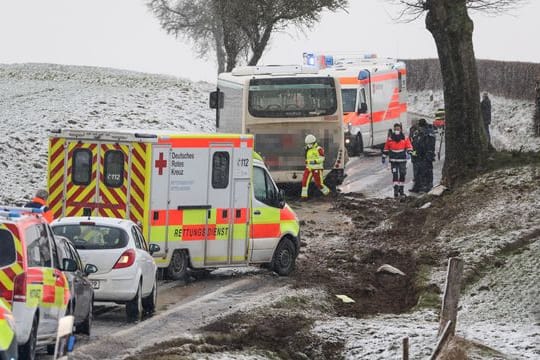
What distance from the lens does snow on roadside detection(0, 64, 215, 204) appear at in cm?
3719

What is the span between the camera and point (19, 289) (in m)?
13.4

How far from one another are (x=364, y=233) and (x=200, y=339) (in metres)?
13.9

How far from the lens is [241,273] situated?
2506 centimetres

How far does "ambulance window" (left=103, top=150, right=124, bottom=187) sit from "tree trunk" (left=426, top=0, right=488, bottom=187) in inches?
428

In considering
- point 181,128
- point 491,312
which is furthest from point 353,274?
point 181,128

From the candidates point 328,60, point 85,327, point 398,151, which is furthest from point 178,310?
point 328,60

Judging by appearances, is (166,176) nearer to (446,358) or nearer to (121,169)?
(121,169)

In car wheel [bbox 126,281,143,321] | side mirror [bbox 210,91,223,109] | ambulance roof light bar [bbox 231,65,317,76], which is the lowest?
car wheel [bbox 126,281,143,321]

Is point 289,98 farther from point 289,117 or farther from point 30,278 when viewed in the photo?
point 30,278

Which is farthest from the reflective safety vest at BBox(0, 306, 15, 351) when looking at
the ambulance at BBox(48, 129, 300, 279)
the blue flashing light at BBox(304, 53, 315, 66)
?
the blue flashing light at BBox(304, 53, 315, 66)

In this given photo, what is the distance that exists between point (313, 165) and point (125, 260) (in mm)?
16240

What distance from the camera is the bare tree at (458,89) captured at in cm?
3169

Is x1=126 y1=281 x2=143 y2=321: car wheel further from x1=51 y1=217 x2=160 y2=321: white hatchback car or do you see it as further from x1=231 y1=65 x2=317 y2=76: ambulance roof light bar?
x1=231 y1=65 x2=317 y2=76: ambulance roof light bar

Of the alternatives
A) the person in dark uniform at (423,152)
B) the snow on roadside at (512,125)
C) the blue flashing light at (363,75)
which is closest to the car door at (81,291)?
the person in dark uniform at (423,152)
